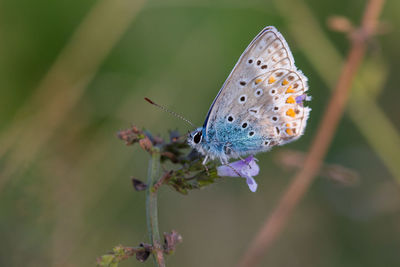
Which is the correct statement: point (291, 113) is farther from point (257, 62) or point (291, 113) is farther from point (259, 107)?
point (257, 62)

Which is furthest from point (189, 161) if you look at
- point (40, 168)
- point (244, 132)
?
point (40, 168)

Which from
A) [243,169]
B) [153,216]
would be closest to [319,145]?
[243,169]

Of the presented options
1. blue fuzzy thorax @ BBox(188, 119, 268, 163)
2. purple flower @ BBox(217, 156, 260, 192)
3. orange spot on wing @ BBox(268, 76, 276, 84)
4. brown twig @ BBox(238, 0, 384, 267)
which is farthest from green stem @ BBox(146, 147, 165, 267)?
brown twig @ BBox(238, 0, 384, 267)

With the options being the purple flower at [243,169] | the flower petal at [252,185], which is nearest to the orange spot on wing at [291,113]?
the purple flower at [243,169]

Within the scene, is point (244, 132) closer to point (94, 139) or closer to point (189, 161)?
point (189, 161)

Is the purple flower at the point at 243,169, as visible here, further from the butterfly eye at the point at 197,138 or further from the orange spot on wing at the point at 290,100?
the orange spot on wing at the point at 290,100
